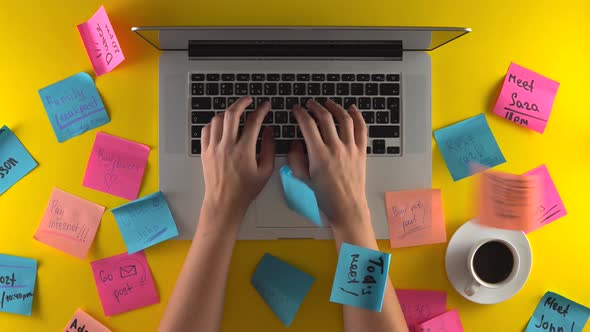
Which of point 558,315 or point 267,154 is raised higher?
point 267,154

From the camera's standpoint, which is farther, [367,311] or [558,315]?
[558,315]

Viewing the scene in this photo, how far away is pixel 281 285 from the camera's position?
101 centimetres

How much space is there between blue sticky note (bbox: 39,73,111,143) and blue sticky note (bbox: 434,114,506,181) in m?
0.67

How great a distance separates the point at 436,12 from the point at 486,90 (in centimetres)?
19

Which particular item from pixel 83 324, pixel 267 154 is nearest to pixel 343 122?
pixel 267 154

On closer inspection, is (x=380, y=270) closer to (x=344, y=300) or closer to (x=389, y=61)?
(x=344, y=300)

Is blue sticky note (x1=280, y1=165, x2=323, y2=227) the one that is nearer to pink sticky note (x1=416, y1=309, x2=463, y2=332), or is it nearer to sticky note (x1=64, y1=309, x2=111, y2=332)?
pink sticky note (x1=416, y1=309, x2=463, y2=332)

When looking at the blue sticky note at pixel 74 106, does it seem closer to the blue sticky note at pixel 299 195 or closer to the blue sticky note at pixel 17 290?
the blue sticky note at pixel 17 290

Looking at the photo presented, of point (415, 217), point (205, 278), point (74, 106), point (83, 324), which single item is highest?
point (74, 106)

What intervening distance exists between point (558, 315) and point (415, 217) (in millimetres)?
348

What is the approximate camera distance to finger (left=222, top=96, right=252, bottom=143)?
96 cm

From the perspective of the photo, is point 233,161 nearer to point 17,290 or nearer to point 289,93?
point 289,93

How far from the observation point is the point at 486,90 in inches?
41.3

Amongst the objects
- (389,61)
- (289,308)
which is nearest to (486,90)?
(389,61)
